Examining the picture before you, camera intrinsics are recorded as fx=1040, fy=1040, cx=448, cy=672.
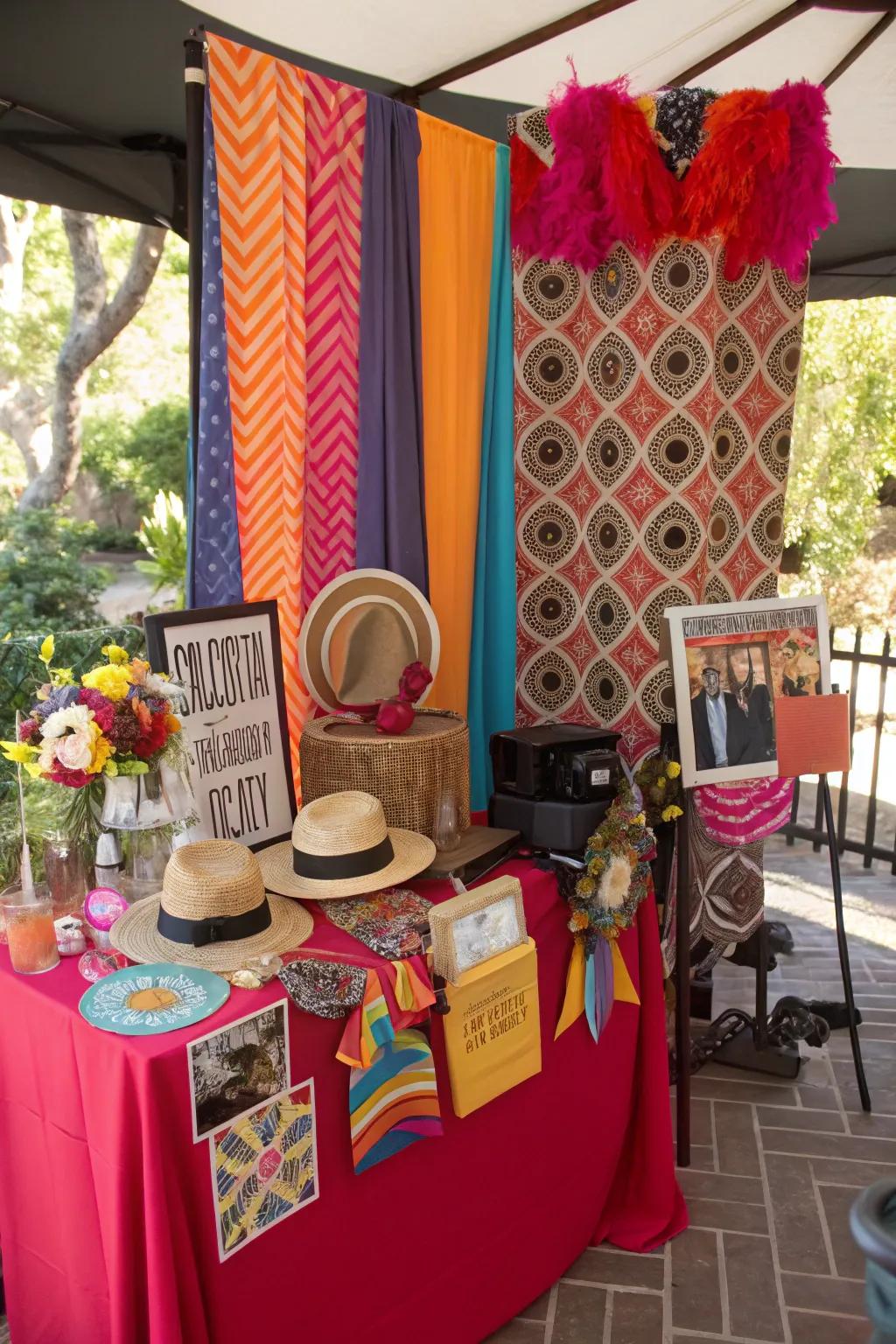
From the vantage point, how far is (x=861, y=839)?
5465 millimetres

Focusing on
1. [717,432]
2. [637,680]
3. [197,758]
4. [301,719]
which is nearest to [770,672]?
[637,680]

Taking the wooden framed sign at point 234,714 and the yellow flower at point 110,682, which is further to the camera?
the wooden framed sign at point 234,714

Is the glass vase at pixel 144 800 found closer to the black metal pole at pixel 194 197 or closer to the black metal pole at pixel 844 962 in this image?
the black metal pole at pixel 194 197

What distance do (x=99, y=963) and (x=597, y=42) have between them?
2548 millimetres

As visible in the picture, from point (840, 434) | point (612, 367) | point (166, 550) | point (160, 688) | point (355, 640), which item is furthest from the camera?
point (166, 550)

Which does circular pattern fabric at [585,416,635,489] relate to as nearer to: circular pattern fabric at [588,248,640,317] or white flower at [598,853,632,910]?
circular pattern fabric at [588,248,640,317]

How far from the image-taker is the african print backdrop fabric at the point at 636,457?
2.72 m

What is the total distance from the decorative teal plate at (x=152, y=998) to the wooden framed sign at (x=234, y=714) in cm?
40

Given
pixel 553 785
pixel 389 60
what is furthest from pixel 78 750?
→ pixel 389 60

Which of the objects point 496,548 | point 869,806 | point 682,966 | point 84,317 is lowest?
point 869,806

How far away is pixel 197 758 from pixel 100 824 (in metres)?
0.23

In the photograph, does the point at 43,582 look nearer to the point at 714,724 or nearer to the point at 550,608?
the point at 550,608

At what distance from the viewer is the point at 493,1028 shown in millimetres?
1958

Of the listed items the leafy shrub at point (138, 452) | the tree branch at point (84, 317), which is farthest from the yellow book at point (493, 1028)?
the leafy shrub at point (138, 452)
